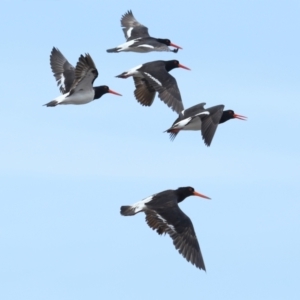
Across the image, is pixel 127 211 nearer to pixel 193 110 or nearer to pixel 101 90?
pixel 193 110

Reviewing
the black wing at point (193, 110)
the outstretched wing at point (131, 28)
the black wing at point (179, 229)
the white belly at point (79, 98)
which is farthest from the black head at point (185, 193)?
the outstretched wing at point (131, 28)

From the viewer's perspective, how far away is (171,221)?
26.1m

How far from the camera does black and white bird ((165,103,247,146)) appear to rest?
27.5 meters

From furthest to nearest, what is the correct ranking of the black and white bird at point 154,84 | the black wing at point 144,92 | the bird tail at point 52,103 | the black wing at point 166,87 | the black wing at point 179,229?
the black wing at point 144,92 < the black and white bird at point 154,84 < the black wing at point 166,87 < the bird tail at point 52,103 < the black wing at point 179,229

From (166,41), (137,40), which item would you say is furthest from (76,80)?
(166,41)

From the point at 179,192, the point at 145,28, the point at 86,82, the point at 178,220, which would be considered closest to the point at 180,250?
the point at 178,220

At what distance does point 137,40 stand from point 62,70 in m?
2.74

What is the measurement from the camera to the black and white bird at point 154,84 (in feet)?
97.8

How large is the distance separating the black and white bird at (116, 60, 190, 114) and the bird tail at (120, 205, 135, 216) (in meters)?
3.64

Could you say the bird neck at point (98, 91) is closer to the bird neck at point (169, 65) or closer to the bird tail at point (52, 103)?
the bird tail at point (52, 103)

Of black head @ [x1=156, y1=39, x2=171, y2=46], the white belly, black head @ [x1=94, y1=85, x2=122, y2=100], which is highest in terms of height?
the white belly

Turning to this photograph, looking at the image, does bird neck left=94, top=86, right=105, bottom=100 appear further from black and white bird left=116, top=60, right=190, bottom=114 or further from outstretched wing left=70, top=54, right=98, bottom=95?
outstretched wing left=70, top=54, right=98, bottom=95

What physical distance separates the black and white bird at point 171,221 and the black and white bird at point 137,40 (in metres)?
6.36

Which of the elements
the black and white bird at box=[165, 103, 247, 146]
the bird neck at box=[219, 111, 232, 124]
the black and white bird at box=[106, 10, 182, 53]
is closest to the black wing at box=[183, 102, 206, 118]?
the black and white bird at box=[165, 103, 247, 146]
